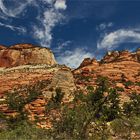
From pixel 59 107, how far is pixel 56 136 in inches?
337

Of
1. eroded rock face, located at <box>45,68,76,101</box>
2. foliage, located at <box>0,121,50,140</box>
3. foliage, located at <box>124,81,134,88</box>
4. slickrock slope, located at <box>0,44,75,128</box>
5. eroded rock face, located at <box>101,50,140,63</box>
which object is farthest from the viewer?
eroded rock face, located at <box>101,50,140,63</box>

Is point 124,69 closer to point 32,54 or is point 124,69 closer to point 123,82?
point 123,82

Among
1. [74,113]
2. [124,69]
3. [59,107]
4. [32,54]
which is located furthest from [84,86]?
[32,54]

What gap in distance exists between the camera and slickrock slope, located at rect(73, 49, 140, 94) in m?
101

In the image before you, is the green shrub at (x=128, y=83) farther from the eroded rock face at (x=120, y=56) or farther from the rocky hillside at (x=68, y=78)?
the eroded rock face at (x=120, y=56)

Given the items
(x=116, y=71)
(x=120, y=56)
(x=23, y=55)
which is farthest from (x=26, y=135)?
(x=23, y=55)

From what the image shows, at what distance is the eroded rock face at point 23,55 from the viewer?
170875 millimetres

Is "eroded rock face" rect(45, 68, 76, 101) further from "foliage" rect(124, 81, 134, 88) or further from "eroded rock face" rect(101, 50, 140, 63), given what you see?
"eroded rock face" rect(101, 50, 140, 63)

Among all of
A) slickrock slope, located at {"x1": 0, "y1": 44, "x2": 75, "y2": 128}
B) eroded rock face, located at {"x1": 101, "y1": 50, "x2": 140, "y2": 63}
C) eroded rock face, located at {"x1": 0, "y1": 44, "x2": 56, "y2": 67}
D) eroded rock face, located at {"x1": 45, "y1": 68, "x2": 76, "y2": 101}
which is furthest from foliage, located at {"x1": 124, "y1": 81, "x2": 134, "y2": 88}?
eroded rock face, located at {"x1": 0, "y1": 44, "x2": 56, "y2": 67}

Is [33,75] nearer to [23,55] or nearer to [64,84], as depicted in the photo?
[64,84]

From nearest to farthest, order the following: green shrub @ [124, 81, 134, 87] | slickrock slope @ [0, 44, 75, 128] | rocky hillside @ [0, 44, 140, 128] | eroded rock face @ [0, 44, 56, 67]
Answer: slickrock slope @ [0, 44, 75, 128], rocky hillside @ [0, 44, 140, 128], green shrub @ [124, 81, 134, 87], eroded rock face @ [0, 44, 56, 67]

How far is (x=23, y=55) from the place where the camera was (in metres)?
174

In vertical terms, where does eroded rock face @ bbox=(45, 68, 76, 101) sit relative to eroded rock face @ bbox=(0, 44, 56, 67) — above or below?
below

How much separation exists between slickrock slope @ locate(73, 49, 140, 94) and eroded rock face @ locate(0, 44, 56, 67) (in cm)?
4600
